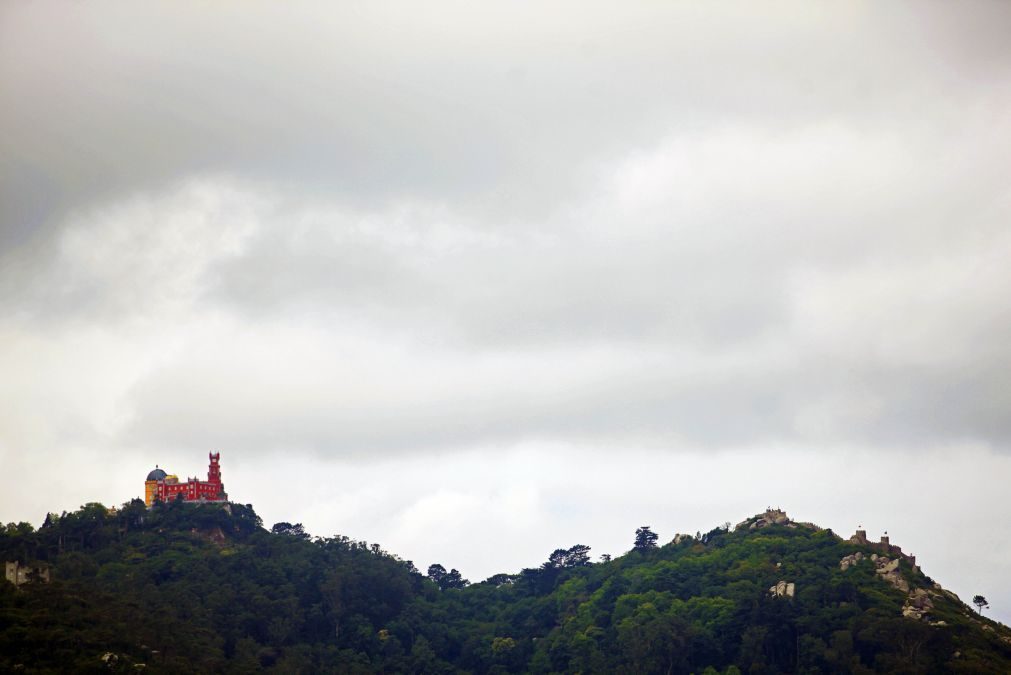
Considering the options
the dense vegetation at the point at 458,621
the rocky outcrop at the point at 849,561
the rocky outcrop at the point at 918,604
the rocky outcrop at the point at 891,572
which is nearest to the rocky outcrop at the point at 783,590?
the dense vegetation at the point at 458,621

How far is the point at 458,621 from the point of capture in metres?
200

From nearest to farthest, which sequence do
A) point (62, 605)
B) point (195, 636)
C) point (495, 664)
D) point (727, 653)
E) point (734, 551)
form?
1. point (62, 605)
2. point (195, 636)
3. point (727, 653)
4. point (495, 664)
5. point (734, 551)

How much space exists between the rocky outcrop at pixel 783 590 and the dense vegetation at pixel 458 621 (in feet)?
4.73

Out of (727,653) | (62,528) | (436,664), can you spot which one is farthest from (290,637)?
(727,653)

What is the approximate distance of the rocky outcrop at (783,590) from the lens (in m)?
178

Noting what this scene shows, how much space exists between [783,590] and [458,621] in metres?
47.5

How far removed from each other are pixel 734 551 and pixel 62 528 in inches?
3696

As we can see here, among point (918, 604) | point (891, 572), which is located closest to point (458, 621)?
point (891, 572)

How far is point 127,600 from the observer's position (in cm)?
16400

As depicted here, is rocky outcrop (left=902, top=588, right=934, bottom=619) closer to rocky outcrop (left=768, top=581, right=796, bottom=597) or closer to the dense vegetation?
the dense vegetation

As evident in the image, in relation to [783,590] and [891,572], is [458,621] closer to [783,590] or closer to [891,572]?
[783,590]

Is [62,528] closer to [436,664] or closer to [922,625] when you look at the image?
[436,664]

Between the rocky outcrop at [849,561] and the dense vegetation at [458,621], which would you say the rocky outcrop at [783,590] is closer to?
the dense vegetation at [458,621]

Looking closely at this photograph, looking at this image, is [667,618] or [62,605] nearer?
[62,605]
